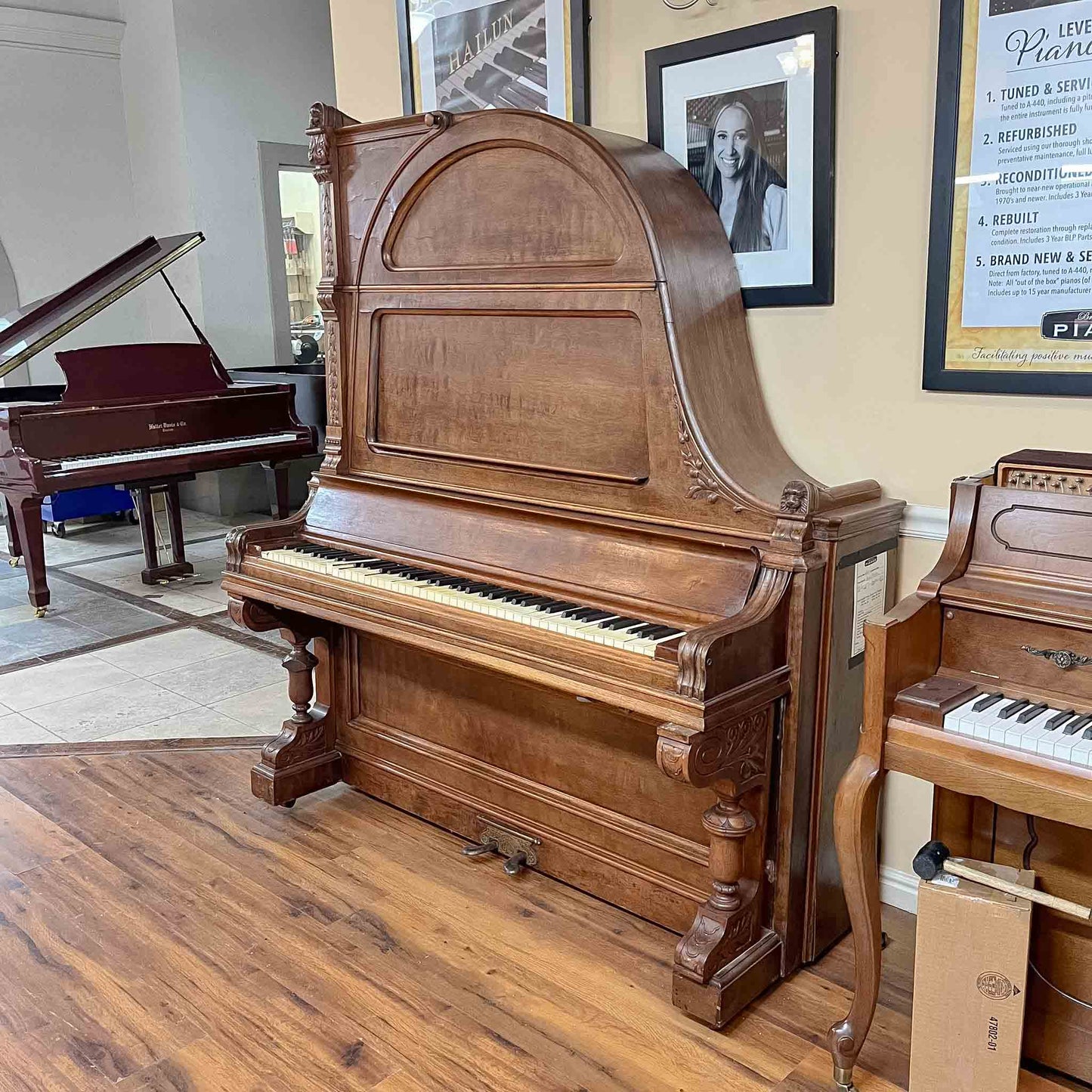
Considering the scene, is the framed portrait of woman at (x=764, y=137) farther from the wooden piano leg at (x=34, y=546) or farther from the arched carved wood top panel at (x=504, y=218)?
the wooden piano leg at (x=34, y=546)

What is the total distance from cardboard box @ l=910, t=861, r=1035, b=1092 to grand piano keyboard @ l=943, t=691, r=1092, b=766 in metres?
0.31

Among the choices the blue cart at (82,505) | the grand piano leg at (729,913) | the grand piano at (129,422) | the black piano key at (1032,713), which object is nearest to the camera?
the black piano key at (1032,713)

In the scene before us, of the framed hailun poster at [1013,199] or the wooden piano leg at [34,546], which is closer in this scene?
the framed hailun poster at [1013,199]

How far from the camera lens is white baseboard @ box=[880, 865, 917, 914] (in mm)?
2525

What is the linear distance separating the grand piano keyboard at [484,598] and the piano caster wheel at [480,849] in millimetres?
714

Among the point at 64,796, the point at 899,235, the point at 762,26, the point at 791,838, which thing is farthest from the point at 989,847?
the point at 64,796

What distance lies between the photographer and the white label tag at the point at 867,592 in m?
2.29

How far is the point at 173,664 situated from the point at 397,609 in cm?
234

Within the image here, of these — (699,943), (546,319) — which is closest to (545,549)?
(546,319)

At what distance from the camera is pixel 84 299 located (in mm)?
5387

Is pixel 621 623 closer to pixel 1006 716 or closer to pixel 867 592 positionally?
pixel 867 592

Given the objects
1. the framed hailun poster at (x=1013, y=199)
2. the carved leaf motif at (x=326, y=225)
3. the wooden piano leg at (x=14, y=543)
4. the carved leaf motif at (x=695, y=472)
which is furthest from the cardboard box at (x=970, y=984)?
the wooden piano leg at (x=14, y=543)

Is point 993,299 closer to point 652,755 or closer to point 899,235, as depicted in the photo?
point 899,235

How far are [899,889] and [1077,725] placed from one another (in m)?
0.97
